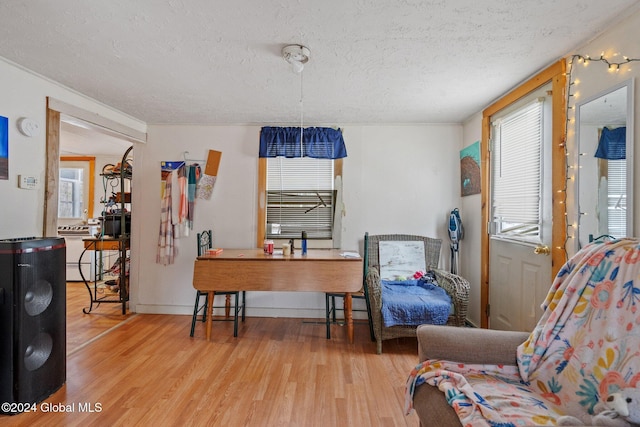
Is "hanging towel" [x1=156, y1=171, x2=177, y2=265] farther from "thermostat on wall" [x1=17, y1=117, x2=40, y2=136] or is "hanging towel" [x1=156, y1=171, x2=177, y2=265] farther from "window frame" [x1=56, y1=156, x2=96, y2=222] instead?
"window frame" [x1=56, y1=156, x2=96, y2=222]

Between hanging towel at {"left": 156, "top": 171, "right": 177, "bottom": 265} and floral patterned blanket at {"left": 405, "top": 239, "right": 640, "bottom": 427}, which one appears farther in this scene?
hanging towel at {"left": 156, "top": 171, "right": 177, "bottom": 265}

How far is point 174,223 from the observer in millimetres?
3424

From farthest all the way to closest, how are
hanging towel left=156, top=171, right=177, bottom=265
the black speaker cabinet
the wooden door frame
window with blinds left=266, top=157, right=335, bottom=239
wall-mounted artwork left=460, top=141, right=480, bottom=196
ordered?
window with blinds left=266, top=157, right=335, bottom=239
hanging towel left=156, top=171, right=177, bottom=265
wall-mounted artwork left=460, top=141, right=480, bottom=196
the wooden door frame
the black speaker cabinet

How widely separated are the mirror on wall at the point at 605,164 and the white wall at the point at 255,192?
167 cm

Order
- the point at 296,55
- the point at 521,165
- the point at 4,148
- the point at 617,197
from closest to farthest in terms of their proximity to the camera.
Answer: the point at 617,197 → the point at 296,55 → the point at 4,148 → the point at 521,165

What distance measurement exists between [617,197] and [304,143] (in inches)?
102

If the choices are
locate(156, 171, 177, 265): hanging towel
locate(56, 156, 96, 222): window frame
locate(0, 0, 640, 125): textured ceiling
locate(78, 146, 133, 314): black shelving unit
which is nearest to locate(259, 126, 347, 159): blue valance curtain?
locate(0, 0, 640, 125): textured ceiling

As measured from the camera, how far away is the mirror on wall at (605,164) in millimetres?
1524

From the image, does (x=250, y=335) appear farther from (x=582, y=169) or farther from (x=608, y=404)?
(x=582, y=169)

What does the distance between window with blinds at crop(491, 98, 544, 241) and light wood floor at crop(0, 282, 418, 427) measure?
1363 millimetres

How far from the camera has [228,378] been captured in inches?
86.5

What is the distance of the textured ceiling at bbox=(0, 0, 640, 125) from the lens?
1.54 metres

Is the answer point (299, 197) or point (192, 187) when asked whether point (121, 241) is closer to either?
point (192, 187)

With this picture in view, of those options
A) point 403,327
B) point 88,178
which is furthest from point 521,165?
point 88,178
